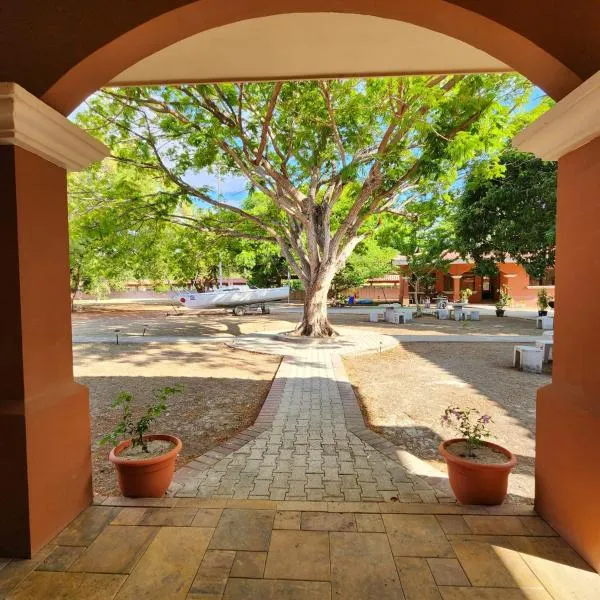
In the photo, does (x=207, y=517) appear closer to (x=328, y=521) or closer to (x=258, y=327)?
(x=328, y=521)

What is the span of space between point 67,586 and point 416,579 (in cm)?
191

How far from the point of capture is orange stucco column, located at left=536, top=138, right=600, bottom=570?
213 centimetres

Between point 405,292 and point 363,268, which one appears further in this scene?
point 405,292

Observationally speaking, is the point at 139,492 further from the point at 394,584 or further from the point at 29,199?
the point at 29,199

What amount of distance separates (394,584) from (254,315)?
18.7 meters

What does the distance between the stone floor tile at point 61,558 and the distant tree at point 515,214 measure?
1475 centimetres

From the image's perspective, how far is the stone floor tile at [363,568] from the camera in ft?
6.48

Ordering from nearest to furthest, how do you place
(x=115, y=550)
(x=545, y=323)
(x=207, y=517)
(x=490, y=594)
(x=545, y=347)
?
(x=490, y=594) < (x=115, y=550) < (x=207, y=517) < (x=545, y=347) < (x=545, y=323)

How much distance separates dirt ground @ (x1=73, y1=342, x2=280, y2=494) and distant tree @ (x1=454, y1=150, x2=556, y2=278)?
11.0 meters

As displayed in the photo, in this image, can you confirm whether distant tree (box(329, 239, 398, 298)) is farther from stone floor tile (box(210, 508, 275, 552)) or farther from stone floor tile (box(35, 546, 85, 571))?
stone floor tile (box(35, 546, 85, 571))

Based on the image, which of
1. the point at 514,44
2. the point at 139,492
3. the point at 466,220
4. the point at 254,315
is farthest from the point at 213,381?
the point at 466,220

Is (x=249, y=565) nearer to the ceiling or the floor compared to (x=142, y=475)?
nearer to the floor

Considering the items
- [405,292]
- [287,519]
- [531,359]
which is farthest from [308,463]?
[405,292]

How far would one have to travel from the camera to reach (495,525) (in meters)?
2.49
